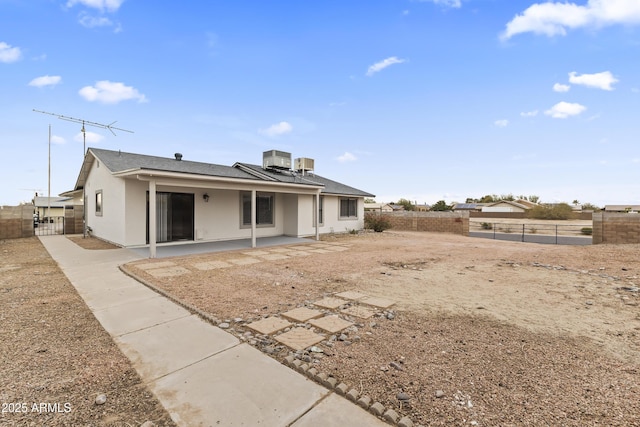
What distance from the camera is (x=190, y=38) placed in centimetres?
1270

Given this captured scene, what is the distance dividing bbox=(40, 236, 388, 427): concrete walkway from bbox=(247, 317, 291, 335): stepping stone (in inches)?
13.4

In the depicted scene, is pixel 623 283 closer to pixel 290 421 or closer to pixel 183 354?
pixel 290 421

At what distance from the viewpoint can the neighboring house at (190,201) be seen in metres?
9.59

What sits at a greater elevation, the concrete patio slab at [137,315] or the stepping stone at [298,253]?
the concrete patio slab at [137,315]

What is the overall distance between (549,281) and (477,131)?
15134mm

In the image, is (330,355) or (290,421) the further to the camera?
(330,355)

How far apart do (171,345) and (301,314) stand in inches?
64.9

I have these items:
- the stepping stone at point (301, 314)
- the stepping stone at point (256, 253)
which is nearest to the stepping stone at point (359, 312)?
the stepping stone at point (301, 314)

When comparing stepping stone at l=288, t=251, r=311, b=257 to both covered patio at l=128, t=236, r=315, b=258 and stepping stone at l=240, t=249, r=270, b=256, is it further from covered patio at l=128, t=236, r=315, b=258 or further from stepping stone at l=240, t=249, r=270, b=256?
covered patio at l=128, t=236, r=315, b=258

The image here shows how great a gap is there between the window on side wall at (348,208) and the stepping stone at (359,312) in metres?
12.6

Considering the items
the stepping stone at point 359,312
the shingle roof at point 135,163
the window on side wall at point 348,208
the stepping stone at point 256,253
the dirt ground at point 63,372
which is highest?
the shingle roof at point 135,163

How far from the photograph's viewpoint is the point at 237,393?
2.19 m

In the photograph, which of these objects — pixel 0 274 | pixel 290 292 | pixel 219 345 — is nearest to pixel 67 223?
pixel 0 274

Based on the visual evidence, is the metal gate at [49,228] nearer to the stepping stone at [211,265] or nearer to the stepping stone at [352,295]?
the stepping stone at [211,265]
